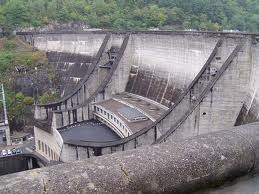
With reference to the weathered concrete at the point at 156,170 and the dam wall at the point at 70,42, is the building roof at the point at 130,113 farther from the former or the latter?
the weathered concrete at the point at 156,170

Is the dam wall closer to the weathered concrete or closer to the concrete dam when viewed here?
the concrete dam

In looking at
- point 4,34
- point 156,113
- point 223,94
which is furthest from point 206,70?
point 4,34

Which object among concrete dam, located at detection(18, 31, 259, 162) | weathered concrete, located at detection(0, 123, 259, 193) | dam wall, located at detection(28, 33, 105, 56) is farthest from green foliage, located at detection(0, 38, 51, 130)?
weathered concrete, located at detection(0, 123, 259, 193)

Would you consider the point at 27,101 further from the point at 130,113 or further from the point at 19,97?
the point at 130,113

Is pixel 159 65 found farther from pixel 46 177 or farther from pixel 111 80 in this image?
pixel 46 177

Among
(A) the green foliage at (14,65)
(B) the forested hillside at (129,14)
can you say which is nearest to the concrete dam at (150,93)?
(A) the green foliage at (14,65)

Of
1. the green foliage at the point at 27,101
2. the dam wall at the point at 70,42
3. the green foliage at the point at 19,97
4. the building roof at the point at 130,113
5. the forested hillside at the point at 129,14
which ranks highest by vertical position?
the forested hillside at the point at 129,14
